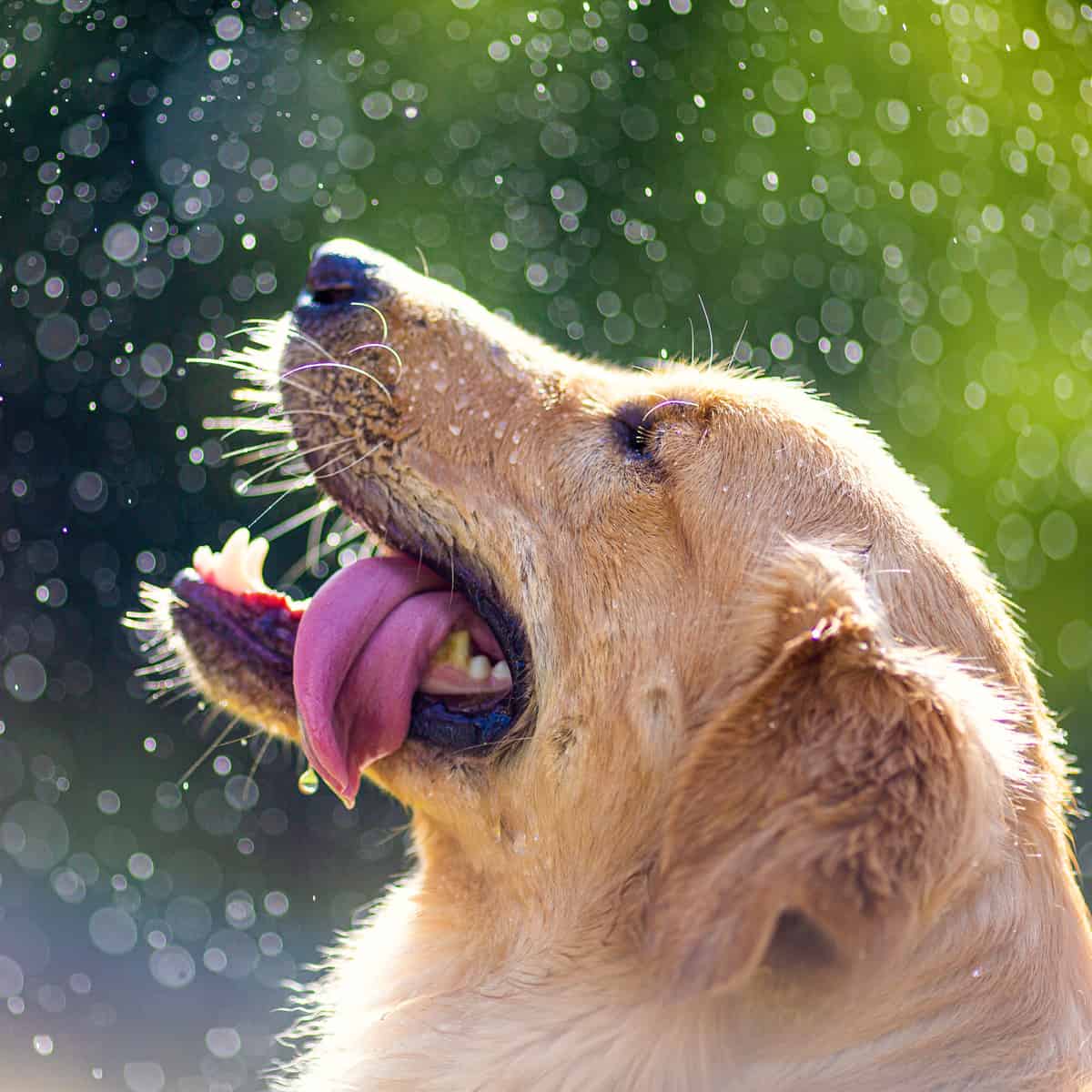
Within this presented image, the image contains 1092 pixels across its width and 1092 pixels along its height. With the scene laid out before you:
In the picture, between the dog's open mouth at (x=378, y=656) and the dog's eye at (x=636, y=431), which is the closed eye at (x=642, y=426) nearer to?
the dog's eye at (x=636, y=431)

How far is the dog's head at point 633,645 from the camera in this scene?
187 centimetres

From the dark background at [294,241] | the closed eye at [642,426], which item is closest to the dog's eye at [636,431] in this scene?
the closed eye at [642,426]

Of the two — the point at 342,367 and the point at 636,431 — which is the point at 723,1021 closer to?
the point at 636,431

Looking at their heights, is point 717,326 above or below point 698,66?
below

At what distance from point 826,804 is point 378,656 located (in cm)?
107

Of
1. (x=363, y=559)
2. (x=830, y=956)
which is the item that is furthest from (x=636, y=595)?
(x=830, y=956)

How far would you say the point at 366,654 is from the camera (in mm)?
2586

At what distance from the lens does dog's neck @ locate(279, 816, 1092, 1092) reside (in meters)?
2.02

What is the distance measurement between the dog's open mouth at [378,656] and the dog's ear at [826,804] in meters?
0.61

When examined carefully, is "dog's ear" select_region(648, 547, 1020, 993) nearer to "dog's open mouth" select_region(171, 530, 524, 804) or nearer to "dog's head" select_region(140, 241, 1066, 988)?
"dog's head" select_region(140, 241, 1066, 988)

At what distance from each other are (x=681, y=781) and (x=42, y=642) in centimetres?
471

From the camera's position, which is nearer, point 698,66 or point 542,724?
point 542,724

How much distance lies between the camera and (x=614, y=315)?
5883 millimetres

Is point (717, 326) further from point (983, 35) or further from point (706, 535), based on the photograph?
point (706, 535)
